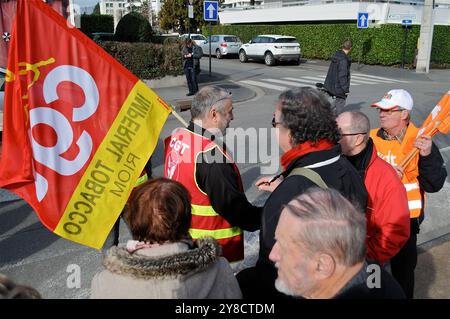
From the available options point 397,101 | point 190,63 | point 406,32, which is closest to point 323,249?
point 397,101

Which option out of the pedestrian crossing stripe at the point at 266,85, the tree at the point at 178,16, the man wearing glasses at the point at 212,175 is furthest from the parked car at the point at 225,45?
the man wearing glasses at the point at 212,175

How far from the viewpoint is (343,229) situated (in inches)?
59.9

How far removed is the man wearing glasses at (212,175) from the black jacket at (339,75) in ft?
24.3

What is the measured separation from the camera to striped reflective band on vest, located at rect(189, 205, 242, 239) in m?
2.72

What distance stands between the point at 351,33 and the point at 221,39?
8385 mm

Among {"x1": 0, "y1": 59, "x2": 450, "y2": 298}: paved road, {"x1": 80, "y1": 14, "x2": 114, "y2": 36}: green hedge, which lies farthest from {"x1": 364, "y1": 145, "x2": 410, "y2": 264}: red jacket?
{"x1": 80, "y1": 14, "x2": 114, "y2": 36}: green hedge

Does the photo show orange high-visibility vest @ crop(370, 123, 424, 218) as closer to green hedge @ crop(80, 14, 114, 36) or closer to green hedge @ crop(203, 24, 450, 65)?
green hedge @ crop(203, 24, 450, 65)

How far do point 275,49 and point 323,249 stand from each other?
23459mm

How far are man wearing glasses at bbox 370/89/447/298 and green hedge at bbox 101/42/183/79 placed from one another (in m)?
12.1

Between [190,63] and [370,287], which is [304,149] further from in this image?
[190,63]

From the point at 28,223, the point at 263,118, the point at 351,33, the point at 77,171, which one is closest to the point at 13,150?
the point at 77,171

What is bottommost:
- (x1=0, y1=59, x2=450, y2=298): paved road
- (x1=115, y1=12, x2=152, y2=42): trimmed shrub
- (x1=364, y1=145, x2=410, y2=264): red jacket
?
(x1=0, y1=59, x2=450, y2=298): paved road

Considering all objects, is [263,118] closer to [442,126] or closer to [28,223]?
[28,223]

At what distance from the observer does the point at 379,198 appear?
2541mm
